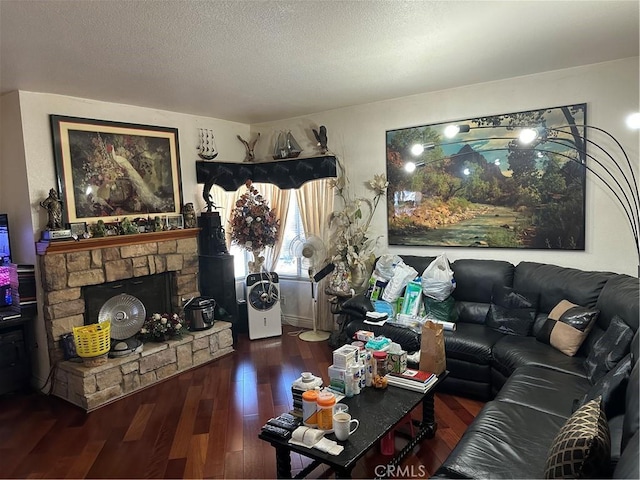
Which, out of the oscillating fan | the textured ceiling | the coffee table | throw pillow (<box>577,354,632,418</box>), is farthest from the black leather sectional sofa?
the textured ceiling

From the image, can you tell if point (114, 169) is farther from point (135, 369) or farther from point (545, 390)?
point (545, 390)

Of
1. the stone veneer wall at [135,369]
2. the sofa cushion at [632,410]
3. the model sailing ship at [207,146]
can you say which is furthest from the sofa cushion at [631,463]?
the model sailing ship at [207,146]

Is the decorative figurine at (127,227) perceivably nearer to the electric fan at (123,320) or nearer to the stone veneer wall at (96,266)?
the stone veneer wall at (96,266)

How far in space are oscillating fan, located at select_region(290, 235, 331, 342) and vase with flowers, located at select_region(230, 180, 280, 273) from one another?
313mm

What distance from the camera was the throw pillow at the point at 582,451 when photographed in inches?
53.0

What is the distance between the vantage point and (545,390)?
2346 mm

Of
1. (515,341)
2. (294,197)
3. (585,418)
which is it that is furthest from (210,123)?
(585,418)

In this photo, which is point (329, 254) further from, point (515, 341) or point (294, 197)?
point (515, 341)

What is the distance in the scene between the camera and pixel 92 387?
3.24 meters

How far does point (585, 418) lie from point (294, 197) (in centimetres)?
400

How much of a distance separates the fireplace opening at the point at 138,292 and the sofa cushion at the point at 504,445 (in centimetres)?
333

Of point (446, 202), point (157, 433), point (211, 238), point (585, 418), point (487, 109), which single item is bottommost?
point (157, 433)

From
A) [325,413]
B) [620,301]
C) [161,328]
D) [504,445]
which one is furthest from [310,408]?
[161,328]

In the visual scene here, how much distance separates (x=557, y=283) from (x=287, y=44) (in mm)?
2694
